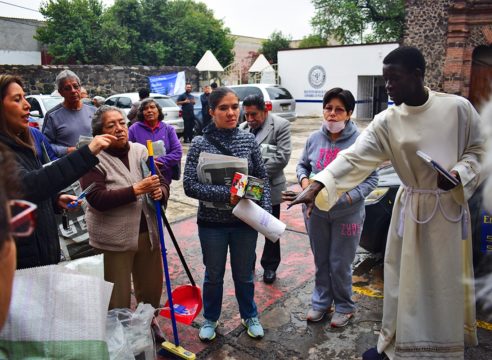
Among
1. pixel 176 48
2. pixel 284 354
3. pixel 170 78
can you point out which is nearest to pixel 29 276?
pixel 284 354

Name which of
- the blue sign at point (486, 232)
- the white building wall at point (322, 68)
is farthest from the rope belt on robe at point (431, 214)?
the white building wall at point (322, 68)

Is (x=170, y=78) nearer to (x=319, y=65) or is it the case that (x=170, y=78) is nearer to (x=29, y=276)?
(x=319, y=65)

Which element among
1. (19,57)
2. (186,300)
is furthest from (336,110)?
(19,57)

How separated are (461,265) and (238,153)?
1.57 m

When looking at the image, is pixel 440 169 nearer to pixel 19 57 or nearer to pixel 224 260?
pixel 224 260

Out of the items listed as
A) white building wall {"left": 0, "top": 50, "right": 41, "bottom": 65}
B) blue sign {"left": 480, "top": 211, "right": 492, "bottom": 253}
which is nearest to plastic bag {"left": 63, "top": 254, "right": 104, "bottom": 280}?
blue sign {"left": 480, "top": 211, "right": 492, "bottom": 253}

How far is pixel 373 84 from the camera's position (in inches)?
789

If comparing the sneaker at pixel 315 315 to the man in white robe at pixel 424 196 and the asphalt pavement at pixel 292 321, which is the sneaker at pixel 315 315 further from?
the man in white robe at pixel 424 196

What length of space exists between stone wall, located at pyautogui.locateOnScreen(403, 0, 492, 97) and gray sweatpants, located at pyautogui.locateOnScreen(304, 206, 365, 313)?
12.6 metres

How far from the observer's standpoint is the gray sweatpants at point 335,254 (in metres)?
3.22

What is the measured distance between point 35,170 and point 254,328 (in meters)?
1.91

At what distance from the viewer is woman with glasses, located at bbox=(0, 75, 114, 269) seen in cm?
208

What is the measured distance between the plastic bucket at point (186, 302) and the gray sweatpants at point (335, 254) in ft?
3.12

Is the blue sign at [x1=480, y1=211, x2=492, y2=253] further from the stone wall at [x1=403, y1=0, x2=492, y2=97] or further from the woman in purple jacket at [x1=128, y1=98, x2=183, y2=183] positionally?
the stone wall at [x1=403, y1=0, x2=492, y2=97]
